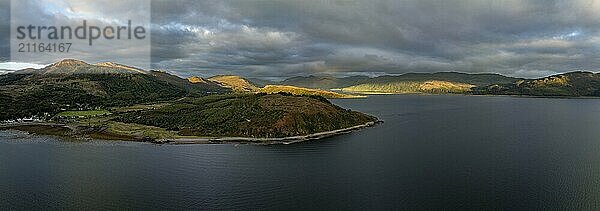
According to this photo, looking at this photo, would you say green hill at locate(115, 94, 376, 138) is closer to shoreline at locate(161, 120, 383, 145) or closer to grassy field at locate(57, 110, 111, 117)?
shoreline at locate(161, 120, 383, 145)

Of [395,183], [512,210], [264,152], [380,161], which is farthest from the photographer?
[264,152]

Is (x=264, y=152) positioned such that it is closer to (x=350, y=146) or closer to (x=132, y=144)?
(x=350, y=146)

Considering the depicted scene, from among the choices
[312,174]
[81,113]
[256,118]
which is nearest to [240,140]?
[256,118]

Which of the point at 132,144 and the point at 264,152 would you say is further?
the point at 132,144

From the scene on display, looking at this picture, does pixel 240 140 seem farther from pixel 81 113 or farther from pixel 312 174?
pixel 81 113

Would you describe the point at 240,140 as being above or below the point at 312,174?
above

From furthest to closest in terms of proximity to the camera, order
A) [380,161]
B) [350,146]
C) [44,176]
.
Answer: [350,146], [380,161], [44,176]

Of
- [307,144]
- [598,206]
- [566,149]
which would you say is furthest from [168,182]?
[566,149]

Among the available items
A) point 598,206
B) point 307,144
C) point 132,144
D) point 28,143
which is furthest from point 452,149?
point 28,143
